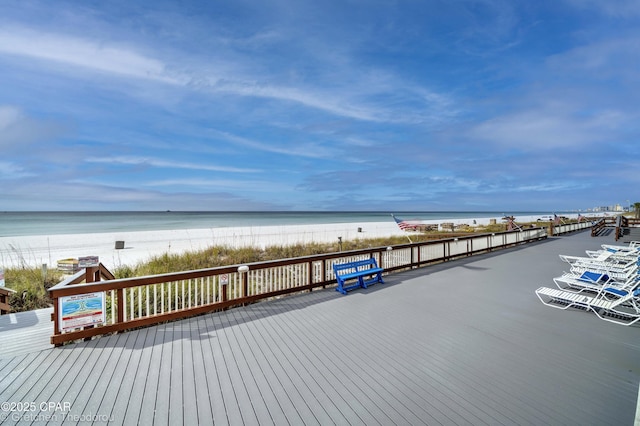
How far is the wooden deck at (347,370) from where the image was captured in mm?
2346

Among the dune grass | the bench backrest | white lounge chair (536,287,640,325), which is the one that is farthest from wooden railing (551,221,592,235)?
the bench backrest

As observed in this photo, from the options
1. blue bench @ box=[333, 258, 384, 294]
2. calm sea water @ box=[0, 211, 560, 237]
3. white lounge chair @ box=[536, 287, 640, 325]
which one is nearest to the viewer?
white lounge chair @ box=[536, 287, 640, 325]

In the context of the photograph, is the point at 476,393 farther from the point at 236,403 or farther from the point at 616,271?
the point at 616,271

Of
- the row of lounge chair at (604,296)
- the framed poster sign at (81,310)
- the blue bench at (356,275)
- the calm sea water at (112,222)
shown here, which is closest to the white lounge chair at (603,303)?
the row of lounge chair at (604,296)

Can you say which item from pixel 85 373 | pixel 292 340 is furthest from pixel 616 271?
pixel 85 373

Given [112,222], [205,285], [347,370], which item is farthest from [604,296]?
[112,222]

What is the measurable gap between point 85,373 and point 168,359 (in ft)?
2.59

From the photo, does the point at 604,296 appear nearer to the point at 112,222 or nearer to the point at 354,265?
the point at 354,265

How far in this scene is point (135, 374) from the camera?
293 centimetres

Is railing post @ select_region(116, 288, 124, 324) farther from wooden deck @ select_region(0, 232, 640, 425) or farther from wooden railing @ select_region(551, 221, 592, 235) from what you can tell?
wooden railing @ select_region(551, 221, 592, 235)

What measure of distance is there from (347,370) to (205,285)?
5207 mm

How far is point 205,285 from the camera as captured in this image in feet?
23.3

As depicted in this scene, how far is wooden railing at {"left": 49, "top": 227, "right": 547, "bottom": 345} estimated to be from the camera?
393cm

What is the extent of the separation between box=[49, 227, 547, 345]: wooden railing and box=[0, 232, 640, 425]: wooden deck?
247 millimetres
